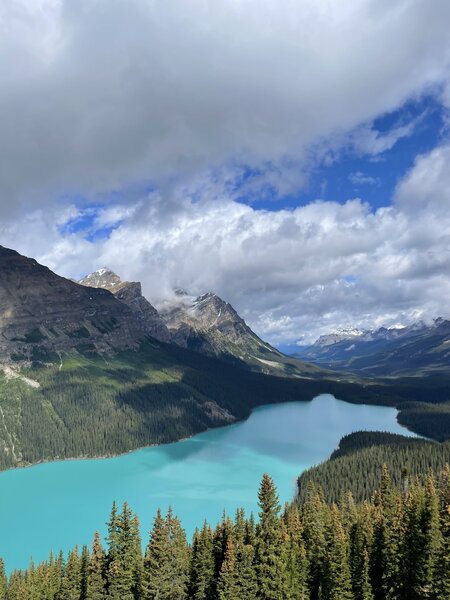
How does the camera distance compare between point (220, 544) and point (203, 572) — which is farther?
point (220, 544)

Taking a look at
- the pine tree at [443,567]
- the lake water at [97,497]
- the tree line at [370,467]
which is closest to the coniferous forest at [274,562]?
the pine tree at [443,567]

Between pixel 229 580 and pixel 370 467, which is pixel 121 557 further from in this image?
pixel 370 467

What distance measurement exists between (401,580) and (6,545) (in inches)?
4302

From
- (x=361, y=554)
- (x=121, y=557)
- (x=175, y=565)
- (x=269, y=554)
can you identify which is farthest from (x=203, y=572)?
(x=361, y=554)

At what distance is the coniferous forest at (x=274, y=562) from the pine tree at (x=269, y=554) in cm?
11

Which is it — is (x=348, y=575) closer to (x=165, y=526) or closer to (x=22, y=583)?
(x=165, y=526)

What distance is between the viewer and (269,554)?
179 ft

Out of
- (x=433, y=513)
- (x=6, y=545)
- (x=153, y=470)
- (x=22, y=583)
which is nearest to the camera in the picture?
(x=433, y=513)

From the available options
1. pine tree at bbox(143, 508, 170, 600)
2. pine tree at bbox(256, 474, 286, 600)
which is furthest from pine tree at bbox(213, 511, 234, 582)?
pine tree at bbox(143, 508, 170, 600)

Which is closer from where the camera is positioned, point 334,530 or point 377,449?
point 334,530

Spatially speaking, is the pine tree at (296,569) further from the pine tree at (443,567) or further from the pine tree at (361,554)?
the pine tree at (443,567)

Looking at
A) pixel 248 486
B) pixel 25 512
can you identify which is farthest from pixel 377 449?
pixel 25 512

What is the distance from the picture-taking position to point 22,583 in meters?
68.9

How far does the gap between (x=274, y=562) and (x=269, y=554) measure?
0.97m
